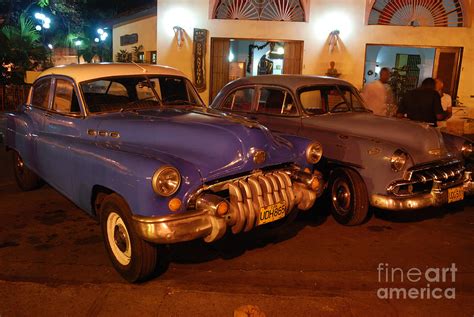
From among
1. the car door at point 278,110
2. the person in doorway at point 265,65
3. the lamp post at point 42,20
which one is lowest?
the car door at point 278,110

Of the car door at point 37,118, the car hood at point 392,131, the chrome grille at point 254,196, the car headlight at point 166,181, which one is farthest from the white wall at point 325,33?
the car headlight at point 166,181

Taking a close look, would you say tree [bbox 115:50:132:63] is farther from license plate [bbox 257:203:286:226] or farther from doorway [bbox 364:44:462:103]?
license plate [bbox 257:203:286:226]

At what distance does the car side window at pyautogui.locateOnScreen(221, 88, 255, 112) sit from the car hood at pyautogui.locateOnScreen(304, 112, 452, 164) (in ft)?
3.70

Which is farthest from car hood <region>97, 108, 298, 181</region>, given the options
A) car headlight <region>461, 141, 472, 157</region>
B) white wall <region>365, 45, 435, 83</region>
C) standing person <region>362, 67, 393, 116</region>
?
white wall <region>365, 45, 435, 83</region>

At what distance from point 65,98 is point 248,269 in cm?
289

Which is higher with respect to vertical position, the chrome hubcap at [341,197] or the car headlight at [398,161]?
the car headlight at [398,161]

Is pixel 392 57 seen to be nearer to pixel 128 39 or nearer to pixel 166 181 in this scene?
pixel 128 39

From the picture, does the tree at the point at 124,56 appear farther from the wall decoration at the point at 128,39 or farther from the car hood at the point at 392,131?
the car hood at the point at 392,131

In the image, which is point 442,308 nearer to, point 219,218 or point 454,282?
point 454,282

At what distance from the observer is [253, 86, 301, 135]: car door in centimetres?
609

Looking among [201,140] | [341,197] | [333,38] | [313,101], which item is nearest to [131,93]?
[201,140]

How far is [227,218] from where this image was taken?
11.8 ft

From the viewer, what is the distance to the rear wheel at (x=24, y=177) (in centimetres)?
638

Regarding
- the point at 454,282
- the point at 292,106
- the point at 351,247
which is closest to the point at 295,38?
the point at 292,106
